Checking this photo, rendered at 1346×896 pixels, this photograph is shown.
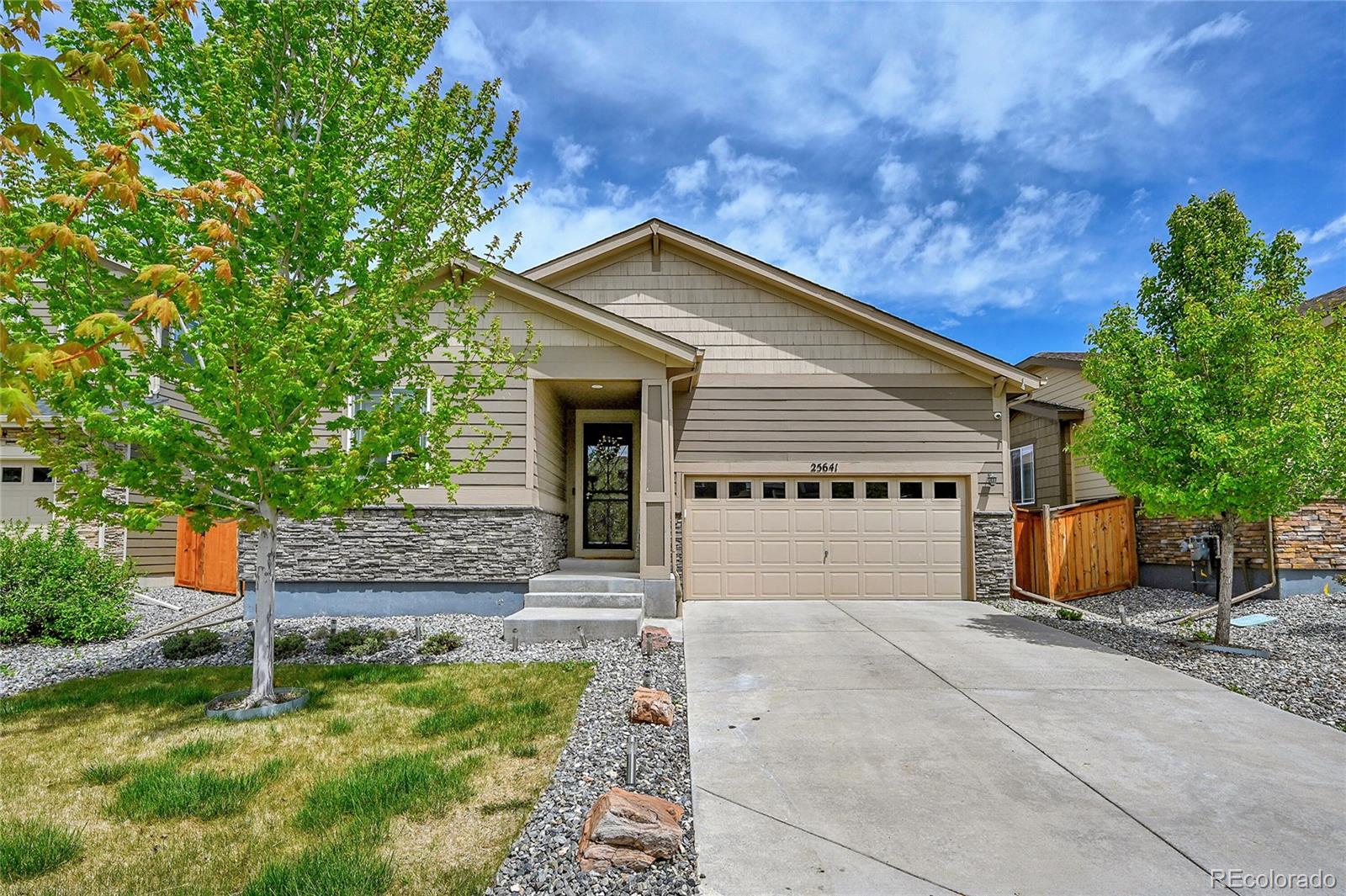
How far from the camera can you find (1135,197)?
12.9 m

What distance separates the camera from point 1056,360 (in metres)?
16.1

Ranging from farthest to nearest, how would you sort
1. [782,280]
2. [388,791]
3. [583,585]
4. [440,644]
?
1. [782,280]
2. [583,585]
3. [440,644]
4. [388,791]

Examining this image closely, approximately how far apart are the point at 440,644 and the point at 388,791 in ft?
13.4

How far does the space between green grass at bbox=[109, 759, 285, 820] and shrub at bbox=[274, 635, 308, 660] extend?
3411mm

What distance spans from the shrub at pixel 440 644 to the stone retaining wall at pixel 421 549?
1.73 metres

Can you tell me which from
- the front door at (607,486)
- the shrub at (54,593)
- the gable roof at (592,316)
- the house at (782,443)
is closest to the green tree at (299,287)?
the gable roof at (592,316)

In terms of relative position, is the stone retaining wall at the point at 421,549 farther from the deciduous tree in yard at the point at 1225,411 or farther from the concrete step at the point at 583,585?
the deciduous tree in yard at the point at 1225,411

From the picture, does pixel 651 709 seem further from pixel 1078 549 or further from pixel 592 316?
pixel 1078 549

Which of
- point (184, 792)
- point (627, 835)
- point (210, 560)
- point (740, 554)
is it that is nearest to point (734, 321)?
point (740, 554)

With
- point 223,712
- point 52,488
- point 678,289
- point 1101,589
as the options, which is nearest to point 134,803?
point 223,712

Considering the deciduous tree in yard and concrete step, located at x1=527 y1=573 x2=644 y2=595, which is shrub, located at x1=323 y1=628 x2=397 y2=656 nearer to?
concrete step, located at x1=527 y1=573 x2=644 y2=595

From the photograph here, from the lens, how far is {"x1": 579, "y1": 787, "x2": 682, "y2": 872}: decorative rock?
9.90 ft

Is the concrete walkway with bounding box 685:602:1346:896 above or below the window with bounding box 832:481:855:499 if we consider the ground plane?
below

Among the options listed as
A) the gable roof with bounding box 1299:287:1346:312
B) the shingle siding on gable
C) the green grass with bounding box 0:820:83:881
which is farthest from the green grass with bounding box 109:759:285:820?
the gable roof with bounding box 1299:287:1346:312
